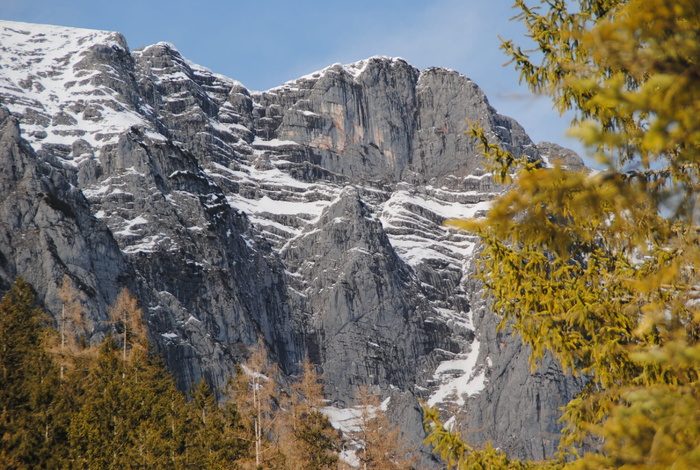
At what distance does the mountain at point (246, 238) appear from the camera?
3958 inches

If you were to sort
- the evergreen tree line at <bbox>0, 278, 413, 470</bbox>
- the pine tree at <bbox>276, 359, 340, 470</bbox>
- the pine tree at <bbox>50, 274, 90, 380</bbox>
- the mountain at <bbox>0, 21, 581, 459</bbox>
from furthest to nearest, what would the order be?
the mountain at <bbox>0, 21, 581, 459</bbox> < the pine tree at <bbox>50, 274, 90, 380</bbox> < the pine tree at <bbox>276, 359, 340, 470</bbox> < the evergreen tree line at <bbox>0, 278, 413, 470</bbox>

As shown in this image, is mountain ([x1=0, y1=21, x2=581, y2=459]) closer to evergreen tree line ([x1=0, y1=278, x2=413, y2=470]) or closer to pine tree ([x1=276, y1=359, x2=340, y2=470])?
evergreen tree line ([x1=0, y1=278, x2=413, y2=470])

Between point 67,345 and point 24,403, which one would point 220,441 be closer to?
point 24,403

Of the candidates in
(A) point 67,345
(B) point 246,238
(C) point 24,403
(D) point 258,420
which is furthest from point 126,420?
(B) point 246,238

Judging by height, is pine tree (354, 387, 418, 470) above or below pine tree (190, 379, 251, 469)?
below

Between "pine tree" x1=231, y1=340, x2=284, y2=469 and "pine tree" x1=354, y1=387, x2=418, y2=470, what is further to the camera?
"pine tree" x1=354, y1=387, x2=418, y2=470

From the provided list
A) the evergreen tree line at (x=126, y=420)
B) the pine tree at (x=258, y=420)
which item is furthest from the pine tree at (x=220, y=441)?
the pine tree at (x=258, y=420)

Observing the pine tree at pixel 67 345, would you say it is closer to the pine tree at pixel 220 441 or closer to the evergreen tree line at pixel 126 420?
the evergreen tree line at pixel 126 420

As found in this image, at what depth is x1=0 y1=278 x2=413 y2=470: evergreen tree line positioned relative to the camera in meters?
23.2

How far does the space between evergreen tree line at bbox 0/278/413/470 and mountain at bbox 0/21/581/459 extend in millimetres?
46538

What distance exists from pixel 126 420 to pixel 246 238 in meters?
131

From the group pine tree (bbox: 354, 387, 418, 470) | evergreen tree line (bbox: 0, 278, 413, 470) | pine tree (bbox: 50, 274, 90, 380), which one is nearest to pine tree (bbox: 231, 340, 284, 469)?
evergreen tree line (bbox: 0, 278, 413, 470)

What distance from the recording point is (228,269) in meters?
133

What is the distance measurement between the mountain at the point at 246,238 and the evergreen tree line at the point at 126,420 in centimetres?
4654
